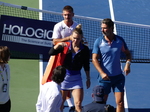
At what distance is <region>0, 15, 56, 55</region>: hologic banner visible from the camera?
1109 centimetres

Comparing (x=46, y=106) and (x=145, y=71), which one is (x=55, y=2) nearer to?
(x=145, y=71)

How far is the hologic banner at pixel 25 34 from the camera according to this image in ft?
36.4

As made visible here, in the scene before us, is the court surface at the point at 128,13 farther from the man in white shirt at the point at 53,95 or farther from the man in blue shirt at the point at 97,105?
the man in blue shirt at the point at 97,105

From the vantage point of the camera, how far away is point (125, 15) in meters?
14.3

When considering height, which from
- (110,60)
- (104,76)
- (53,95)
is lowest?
(53,95)

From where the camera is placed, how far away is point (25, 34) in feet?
36.7

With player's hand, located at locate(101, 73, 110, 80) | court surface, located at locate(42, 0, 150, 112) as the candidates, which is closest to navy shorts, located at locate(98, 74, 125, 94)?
player's hand, located at locate(101, 73, 110, 80)

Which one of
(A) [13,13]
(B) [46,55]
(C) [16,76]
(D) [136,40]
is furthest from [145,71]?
(A) [13,13]

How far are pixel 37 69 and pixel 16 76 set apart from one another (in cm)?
73

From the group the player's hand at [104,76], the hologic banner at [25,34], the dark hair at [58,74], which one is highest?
the hologic banner at [25,34]

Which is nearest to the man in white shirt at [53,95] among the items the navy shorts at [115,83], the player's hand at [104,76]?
the player's hand at [104,76]

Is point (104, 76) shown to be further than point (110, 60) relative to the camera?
No

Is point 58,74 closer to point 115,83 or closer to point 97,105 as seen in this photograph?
point 97,105

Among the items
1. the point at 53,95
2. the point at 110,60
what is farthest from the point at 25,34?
the point at 53,95
